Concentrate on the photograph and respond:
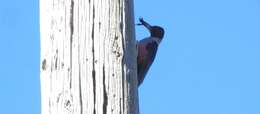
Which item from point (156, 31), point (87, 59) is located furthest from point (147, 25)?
point (87, 59)

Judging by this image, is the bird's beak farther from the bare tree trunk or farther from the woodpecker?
the bare tree trunk

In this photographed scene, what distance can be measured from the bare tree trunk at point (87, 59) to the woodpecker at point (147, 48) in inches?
90.1

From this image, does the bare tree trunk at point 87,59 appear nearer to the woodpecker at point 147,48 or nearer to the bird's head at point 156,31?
the woodpecker at point 147,48

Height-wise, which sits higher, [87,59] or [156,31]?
[87,59]

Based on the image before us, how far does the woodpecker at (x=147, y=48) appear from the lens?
5214 mm

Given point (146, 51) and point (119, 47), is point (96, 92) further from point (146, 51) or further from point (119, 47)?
point (146, 51)

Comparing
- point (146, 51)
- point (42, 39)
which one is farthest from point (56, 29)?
point (146, 51)

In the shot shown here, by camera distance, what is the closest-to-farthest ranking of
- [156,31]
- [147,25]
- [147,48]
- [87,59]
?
[87,59] → [147,48] → [147,25] → [156,31]

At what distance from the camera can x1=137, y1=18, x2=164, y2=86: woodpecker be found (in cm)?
521

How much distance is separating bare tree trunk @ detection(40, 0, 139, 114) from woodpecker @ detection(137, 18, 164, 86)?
2290 mm

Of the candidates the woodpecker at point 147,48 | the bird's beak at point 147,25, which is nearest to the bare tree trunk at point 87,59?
the woodpecker at point 147,48

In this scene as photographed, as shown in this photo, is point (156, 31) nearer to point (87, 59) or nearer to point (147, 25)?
point (147, 25)

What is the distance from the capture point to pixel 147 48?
251 inches

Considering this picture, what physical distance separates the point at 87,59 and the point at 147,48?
3.83m
